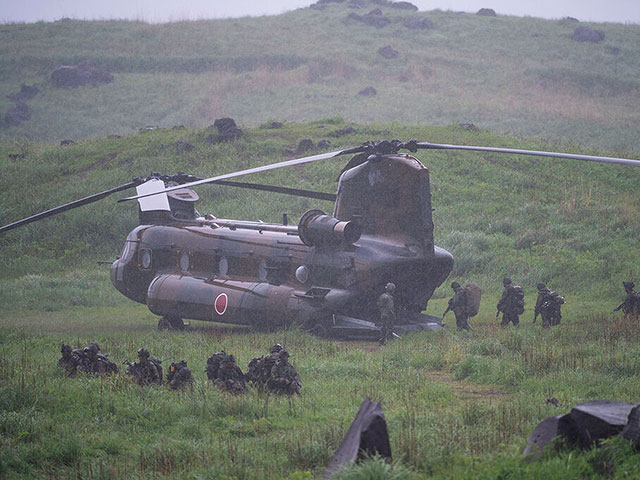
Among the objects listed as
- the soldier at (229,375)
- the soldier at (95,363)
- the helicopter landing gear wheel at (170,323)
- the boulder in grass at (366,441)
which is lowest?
the helicopter landing gear wheel at (170,323)

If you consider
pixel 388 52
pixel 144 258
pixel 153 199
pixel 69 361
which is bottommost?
pixel 69 361

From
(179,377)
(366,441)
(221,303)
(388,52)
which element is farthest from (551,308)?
(388,52)

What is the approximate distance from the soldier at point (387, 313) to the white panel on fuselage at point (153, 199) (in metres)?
6.45

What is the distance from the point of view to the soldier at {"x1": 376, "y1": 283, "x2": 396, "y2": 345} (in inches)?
586

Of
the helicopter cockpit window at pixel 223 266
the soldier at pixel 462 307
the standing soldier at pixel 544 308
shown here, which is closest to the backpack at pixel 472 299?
the soldier at pixel 462 307

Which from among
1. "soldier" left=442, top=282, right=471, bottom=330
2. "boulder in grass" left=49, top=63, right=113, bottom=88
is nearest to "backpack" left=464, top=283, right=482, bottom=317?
"soldier" left=442, top=282, right=471, bottom=330

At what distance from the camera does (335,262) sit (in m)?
15.6

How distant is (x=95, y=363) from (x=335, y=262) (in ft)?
18.1

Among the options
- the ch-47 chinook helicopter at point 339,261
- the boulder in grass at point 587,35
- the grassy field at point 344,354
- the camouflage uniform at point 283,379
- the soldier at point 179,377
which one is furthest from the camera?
the boulder in grass at point 587,35

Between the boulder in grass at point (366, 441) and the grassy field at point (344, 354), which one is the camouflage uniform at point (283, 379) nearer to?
the grassy field at point (344, 354)

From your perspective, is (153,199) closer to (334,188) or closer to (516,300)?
(516,300)

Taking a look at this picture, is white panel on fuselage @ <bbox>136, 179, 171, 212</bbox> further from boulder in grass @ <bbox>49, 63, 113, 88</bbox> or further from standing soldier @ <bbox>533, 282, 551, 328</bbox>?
boulder in grass @ <bbox>49, 63, 113, 88</bbox>

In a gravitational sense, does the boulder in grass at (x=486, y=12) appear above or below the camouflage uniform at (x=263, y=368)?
above

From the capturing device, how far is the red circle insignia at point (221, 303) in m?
16.9
